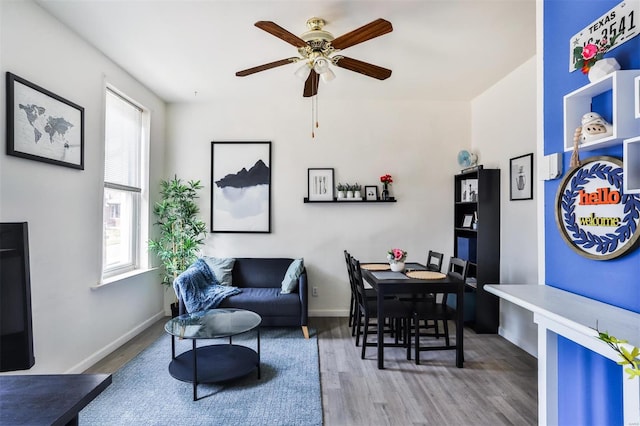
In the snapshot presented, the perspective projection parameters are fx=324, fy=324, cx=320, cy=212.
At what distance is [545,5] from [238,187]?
3555mm

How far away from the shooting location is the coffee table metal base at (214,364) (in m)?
2.46

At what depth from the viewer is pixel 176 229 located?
13.2 feet

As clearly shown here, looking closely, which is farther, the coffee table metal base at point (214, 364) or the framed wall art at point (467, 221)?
the framed wall art at point (467, 221)

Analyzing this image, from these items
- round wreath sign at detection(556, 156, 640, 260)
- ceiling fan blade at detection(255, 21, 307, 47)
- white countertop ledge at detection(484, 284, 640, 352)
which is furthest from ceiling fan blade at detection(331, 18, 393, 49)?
white countertop ledge at detection(484, 284, 640, 352)

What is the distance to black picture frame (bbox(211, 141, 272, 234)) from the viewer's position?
433cm

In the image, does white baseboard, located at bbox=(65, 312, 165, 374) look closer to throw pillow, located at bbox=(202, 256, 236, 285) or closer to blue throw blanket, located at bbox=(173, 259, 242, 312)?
blue throw blanket, located at bbox=(173, 259, 242, 312)

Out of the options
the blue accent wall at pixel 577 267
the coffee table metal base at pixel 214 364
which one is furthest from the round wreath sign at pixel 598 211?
the coffee table metal base at pixel 214 364

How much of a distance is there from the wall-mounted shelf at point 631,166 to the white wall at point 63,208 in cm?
331

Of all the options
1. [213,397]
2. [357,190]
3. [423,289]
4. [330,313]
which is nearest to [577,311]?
[423,289]

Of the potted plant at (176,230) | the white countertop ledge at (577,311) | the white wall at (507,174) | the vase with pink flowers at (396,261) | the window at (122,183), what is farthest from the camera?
the potted plant at (176,230)

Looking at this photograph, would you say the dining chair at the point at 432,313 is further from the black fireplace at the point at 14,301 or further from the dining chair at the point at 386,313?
the black fireplace at the point at 14,301

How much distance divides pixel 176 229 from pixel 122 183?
805 millimetres

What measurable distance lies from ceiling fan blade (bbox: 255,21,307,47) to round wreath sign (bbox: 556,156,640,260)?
1829 millimetres

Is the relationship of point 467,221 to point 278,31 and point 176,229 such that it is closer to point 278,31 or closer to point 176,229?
point 278,31
